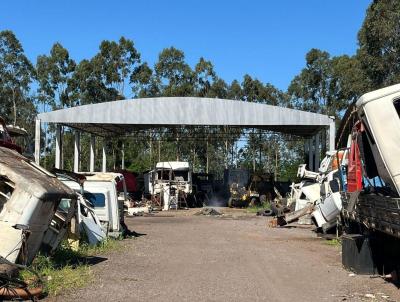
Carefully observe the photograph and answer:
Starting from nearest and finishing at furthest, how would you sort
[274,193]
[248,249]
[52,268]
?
[52,268] → [248,249] → [274,193]

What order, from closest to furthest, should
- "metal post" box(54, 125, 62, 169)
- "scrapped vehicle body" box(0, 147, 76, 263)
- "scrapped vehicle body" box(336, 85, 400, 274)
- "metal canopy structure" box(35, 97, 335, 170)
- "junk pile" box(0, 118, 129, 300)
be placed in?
1. "junk pile" box(0, 118, 129, 300)
2. "scrapped vehicle body" box(336, 85, 400, 274)
3. "scrapped vehicle body" box(0, 147, 76, 263)
4. "metal canopy structure" box(35, 97, 335, 170)
5. "metal post" box(54, 125, 62, 169)

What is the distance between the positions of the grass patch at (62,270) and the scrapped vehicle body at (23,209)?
1.45ft

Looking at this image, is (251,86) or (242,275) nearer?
(242,275)

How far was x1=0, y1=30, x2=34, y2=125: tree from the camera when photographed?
59.5m

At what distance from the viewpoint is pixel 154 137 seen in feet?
161

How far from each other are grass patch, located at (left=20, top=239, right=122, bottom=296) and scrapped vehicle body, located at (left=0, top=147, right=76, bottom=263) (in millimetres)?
442

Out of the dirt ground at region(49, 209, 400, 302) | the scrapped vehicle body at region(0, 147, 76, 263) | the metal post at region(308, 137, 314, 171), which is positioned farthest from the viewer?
the metal post at region(308, 137, 314, 171)

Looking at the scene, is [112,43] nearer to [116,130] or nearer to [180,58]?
[180,58]

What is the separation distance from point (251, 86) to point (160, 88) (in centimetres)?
1028

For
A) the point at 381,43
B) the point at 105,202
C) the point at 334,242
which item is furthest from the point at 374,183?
the point at 381,43

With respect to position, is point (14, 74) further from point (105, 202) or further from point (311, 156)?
point (105, 202)

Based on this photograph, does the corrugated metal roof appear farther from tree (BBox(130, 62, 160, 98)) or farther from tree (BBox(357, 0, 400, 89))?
tree (BBox(130, 62, 160, 98))

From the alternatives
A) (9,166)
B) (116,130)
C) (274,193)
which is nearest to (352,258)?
(9,166)

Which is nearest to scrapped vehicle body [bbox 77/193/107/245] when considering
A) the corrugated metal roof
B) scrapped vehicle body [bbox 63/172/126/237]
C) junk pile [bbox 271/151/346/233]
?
scrapped vehicle body [bbox 63/172/126/237]
